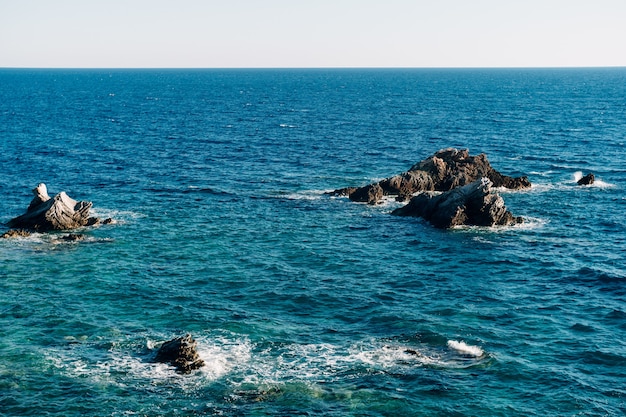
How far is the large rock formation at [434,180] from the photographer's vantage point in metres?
96.4

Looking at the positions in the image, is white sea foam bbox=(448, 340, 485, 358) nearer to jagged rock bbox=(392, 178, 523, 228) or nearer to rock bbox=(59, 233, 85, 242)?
jagged rock bbox=(392, 178, 523, 228)

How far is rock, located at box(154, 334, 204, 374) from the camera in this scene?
47.8 meters

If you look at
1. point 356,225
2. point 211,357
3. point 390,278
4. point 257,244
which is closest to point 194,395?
point 211,357

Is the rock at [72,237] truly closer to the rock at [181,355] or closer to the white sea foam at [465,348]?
the rock at [181,355]

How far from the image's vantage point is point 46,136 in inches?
6196

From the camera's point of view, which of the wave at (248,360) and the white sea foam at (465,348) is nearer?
the wave at (248,360)

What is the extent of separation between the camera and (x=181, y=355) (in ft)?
159

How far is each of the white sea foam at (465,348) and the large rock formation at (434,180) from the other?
145 feet

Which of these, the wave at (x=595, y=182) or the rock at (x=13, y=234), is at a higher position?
the wave at (x=595, y=182)

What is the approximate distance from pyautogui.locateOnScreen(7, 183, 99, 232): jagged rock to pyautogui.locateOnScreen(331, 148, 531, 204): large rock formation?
37082 mm

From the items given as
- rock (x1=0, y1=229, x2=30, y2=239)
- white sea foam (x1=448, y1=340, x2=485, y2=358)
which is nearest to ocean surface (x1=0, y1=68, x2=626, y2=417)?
white sea foam (x1=448, y1=340, x2=485, y2=358)

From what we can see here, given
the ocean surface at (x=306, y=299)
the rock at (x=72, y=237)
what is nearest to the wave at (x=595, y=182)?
the ocean surface at (x=306, y=299)

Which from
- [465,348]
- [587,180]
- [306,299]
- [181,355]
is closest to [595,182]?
[587,180]

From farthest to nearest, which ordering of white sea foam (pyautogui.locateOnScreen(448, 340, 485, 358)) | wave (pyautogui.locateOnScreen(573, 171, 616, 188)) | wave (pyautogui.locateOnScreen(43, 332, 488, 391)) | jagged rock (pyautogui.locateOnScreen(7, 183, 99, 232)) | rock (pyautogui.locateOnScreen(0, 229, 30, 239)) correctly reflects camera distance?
wave (pyautogui.locateOnScreen(573, 171, 616, 188)) → jagged rock (pyautogui.locateOnScreen(7, 183, 99, 232)) → rock (pyautogui.locateOnScreen(0, 229, 30, 239)) → white sea foam (pyautogui.locateOnScreen(448, 340, 485, 358)) → wave (pyautogui.locateOnScreen(43, 332, 488, 391))
